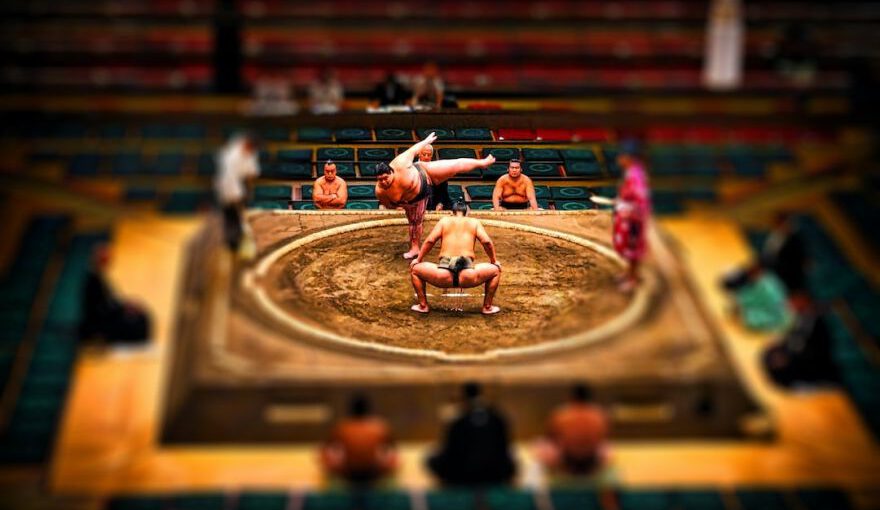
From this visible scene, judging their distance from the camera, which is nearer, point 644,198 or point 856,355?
point 644,198

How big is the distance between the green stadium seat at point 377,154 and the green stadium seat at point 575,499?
7.03 m

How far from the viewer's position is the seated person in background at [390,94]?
3.77m

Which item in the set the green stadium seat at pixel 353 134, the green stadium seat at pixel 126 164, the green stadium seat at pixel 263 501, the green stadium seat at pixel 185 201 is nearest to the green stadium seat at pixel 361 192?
the green stadium seat at pixel 353 134

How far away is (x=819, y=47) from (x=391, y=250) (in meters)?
12.5

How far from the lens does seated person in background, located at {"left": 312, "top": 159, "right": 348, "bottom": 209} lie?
3578 millimetres

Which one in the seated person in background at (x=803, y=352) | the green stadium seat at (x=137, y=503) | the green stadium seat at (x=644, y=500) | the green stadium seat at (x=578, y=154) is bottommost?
the green stadium seat at (x=578, y=154)

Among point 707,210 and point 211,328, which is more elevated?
point 707,210

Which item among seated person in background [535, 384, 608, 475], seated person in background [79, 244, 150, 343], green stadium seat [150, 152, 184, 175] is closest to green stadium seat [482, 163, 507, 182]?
seated person in background [535, 384, 608, 475]

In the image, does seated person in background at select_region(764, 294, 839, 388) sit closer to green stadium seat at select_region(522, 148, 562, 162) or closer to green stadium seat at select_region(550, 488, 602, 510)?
green stadium seat at select_region(550, 488, 602, 510)

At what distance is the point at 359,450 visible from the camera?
32.7 ft

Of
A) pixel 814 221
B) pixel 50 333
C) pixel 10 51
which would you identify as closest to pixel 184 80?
pixel 10 51

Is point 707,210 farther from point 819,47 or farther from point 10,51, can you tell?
point 10,51

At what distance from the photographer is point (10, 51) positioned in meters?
15.2

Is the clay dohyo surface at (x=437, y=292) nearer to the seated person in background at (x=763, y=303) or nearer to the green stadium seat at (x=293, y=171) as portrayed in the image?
the green stadium seat at (x=293, y=171)
